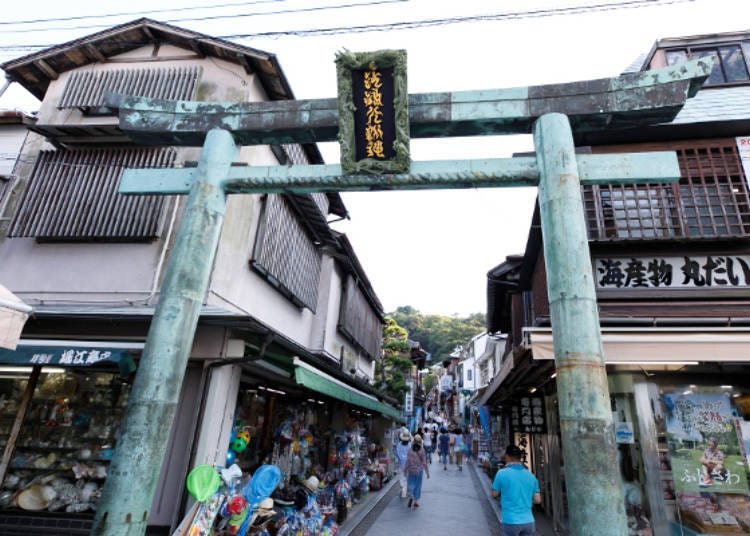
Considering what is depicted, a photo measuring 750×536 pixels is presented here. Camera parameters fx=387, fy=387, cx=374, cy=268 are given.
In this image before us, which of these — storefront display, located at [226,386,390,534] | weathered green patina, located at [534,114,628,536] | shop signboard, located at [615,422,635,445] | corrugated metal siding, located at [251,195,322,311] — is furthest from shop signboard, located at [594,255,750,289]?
storefront display, located at [226,386,390,534]

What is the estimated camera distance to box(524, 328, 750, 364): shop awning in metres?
6.03

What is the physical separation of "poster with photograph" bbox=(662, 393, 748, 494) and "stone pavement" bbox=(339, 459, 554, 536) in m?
3.96

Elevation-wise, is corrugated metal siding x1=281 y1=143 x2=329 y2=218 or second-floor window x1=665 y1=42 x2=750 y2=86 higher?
second-floor window x1=665 y1=42 x2=750 y2=86

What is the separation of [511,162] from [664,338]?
3968mm

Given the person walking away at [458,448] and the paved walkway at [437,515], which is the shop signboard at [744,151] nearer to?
the paved walkway at [437,515]

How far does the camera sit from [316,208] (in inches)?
450

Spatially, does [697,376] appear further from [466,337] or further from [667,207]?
[466,337]

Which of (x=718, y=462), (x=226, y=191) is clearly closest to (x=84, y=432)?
(x=226, y=191)

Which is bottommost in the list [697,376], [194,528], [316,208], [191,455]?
[194,528]

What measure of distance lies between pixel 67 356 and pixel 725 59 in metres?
14.9

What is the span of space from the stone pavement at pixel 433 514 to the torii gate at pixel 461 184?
674 cm

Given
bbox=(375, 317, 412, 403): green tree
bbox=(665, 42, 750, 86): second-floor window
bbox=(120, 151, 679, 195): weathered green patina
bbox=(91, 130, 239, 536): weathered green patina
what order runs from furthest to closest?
bbox=(375, 317, 412, 403): green tree, bbox=(665, 42, 750, 86): second-floor window, bbox=(120, 151, 679, 195): weathered green patina, bbox=(91, 130, 239, 536): weathered green patina

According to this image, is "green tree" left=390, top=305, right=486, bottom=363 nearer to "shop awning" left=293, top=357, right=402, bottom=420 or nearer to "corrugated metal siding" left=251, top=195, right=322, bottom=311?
"corrugated metal siding" left=251, top=195, right=322, bottom=311

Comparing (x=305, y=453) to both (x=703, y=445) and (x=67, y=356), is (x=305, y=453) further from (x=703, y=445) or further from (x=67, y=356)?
(x=703, y=445)
